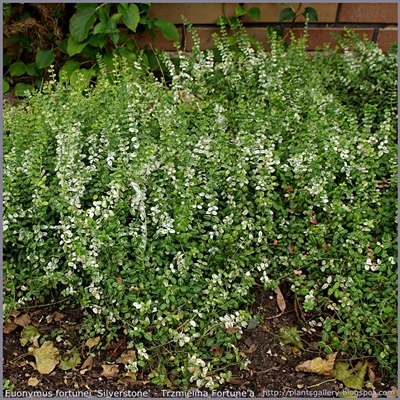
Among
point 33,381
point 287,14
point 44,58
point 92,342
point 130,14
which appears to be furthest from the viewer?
point 287,14

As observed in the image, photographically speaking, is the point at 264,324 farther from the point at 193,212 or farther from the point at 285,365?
the point at 193,212

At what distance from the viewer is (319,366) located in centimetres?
213

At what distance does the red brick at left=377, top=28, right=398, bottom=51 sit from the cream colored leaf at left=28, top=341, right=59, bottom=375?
9.77 ft

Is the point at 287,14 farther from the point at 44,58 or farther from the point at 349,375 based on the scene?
the point at 349,375

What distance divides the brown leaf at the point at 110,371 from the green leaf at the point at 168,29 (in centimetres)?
206

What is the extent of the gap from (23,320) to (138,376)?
1.78 ft

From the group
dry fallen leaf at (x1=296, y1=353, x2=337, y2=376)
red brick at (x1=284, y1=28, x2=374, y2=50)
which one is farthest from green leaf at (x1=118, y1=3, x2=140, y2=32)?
dry fallen leaf at (x1=296, y1=353, x2=337, y2=376)

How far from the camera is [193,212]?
2289 millimetres

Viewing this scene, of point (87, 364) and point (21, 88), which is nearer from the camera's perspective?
point (87, 364)

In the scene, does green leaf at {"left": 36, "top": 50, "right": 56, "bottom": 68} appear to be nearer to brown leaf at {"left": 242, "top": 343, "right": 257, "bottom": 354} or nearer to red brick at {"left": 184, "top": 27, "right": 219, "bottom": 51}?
red brick at {"left": 184, "top": 27, "right": 219, "bottom": 51}

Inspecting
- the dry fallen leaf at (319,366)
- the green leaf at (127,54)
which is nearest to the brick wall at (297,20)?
the green leaf at (127,54)

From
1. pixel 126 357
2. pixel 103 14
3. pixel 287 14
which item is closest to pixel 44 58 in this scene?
pixel 103 14

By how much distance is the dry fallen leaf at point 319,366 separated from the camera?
2129 mm

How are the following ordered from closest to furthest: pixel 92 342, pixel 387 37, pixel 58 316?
1. pixel 92 342
2. pixel 58 316
3. pixel 387 37
